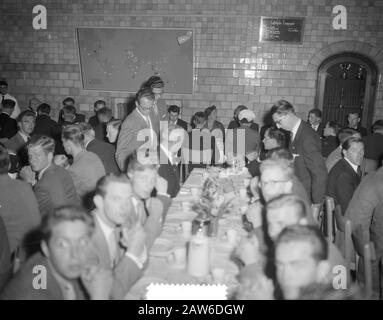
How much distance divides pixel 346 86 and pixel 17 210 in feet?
21.5

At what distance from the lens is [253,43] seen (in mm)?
7078

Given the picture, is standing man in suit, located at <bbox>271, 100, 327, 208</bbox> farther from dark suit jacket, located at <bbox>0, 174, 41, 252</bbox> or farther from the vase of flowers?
dark suit jacket, located at <bbox>0, 174, 41, 252</bbox>

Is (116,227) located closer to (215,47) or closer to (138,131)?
(138,131)

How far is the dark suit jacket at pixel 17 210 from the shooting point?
2.68m

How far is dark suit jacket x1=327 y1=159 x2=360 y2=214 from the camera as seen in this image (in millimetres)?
3422

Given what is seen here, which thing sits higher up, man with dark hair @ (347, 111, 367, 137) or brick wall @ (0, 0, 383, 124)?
brick wall @ (0, 0, 383, 124)

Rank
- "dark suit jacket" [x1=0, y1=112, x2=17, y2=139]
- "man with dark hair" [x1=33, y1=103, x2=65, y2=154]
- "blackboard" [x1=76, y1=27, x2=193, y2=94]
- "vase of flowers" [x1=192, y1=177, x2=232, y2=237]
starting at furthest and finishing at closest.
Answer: "blackboard" [x1=76, y1=27, x2=193, y2=94] < "man with dark hair" [x1=33, y1=103, x2=65, y2=154] < "dark suit jacket" [x1=0, y1=112, x2=17, y2=139] < "vase of flowers" [x1=192, y1=177, x2=232, y2=237]

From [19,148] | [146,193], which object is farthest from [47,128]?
[146,193]

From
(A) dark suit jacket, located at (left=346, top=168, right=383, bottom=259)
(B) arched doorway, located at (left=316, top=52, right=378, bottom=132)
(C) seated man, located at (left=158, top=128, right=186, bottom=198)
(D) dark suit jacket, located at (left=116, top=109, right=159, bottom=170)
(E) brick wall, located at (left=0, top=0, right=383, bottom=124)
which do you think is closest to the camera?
(A) dark suit jacket, located at (left=346, top=168, right=383, bottom=259)

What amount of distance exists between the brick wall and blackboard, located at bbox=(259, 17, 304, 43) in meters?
0.10

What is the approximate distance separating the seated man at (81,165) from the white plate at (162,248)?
1.30 m

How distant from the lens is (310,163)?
3705 millimetres

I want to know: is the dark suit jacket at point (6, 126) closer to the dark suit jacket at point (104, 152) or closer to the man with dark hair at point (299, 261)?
the dark suit jacket at point (104, 152)

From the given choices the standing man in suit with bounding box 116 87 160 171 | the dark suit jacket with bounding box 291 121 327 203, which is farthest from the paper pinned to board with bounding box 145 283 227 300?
the standing man in suit with bounding box 116 87 160 171
